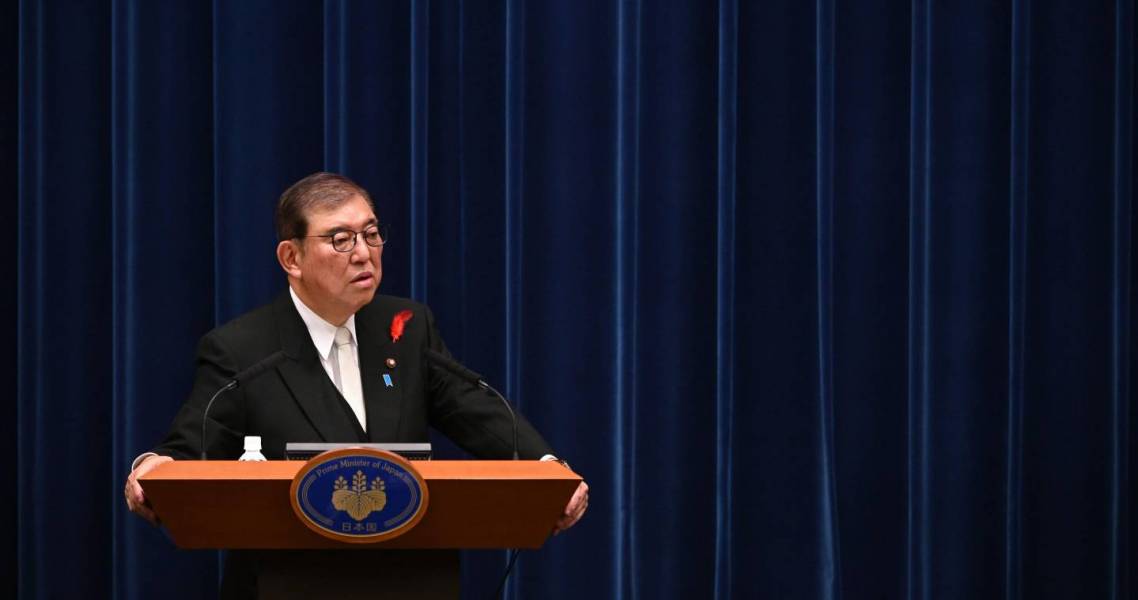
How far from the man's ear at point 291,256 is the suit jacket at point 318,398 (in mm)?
59

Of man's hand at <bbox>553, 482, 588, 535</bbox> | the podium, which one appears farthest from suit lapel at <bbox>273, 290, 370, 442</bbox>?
man's hand at <bbox>553, 482, 588, 535</bbox>

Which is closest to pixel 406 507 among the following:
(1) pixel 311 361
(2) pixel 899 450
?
(1) pixel 311 361

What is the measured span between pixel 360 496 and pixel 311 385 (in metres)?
0.55

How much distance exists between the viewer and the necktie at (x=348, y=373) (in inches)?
89.3

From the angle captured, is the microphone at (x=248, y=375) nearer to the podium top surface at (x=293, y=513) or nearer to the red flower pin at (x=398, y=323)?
the podium top surface at (x=293, y=513)

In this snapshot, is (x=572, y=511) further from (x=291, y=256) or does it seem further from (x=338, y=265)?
(x=291, y=256)

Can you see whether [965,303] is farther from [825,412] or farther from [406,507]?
[406,507]

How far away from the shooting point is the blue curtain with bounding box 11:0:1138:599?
3.27m

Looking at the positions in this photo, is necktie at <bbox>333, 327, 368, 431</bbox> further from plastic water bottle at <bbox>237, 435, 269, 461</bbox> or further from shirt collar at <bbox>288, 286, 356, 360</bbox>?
plastic water bottle at <bbox>237, 435, 269, 461</bbox>

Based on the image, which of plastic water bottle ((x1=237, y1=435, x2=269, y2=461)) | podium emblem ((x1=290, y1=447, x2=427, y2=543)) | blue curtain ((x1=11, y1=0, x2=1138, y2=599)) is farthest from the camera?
blue curtain ((x1=11, y1=0, x2=1138, y2=599))

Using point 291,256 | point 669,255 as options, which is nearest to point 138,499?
point 291,256

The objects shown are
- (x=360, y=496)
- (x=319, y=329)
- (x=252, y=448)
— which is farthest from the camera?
(x=319, y=329)

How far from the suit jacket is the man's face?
0.23ft

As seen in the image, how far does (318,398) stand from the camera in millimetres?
2199
